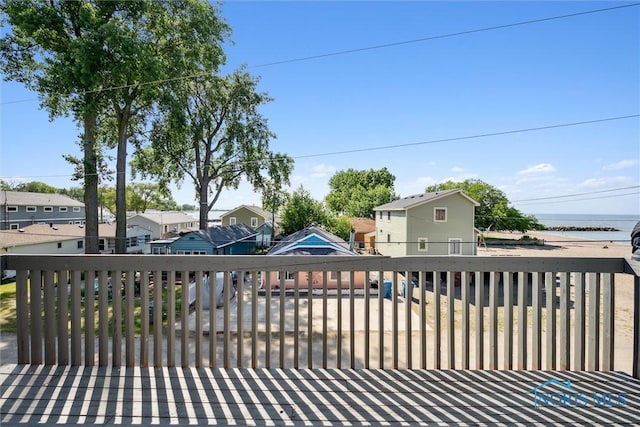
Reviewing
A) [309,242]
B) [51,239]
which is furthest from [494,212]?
[51,239]

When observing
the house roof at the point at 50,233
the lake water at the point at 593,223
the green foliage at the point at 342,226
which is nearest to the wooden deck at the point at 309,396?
the lake water at the point at 593,223

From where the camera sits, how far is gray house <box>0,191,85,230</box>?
5.00 meters

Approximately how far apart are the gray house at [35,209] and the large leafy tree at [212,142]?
176 centimetres

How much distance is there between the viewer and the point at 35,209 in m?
6.59

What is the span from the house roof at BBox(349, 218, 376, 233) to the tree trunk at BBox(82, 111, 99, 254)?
4.51 m

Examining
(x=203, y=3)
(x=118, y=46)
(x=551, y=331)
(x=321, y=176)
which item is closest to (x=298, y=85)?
(x=321, y=176)

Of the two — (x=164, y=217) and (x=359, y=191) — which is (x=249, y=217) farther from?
(x=359, y=191)

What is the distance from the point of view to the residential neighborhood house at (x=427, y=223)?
4.28 meters

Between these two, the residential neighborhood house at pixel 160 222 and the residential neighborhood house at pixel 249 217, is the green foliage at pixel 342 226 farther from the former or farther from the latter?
the residential neighborhood house at pixel 160 222

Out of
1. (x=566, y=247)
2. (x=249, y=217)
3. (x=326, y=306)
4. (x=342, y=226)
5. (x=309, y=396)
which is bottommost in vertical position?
(x=309, y=396)

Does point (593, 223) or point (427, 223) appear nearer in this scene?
point (593, 223)

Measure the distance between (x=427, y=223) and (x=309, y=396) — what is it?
385 centimetres

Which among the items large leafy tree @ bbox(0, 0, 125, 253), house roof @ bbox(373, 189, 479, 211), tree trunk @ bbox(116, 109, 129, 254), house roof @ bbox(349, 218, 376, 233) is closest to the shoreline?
house roof @ bbox(373, 189, 479, 211)

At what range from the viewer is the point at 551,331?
199 cm
